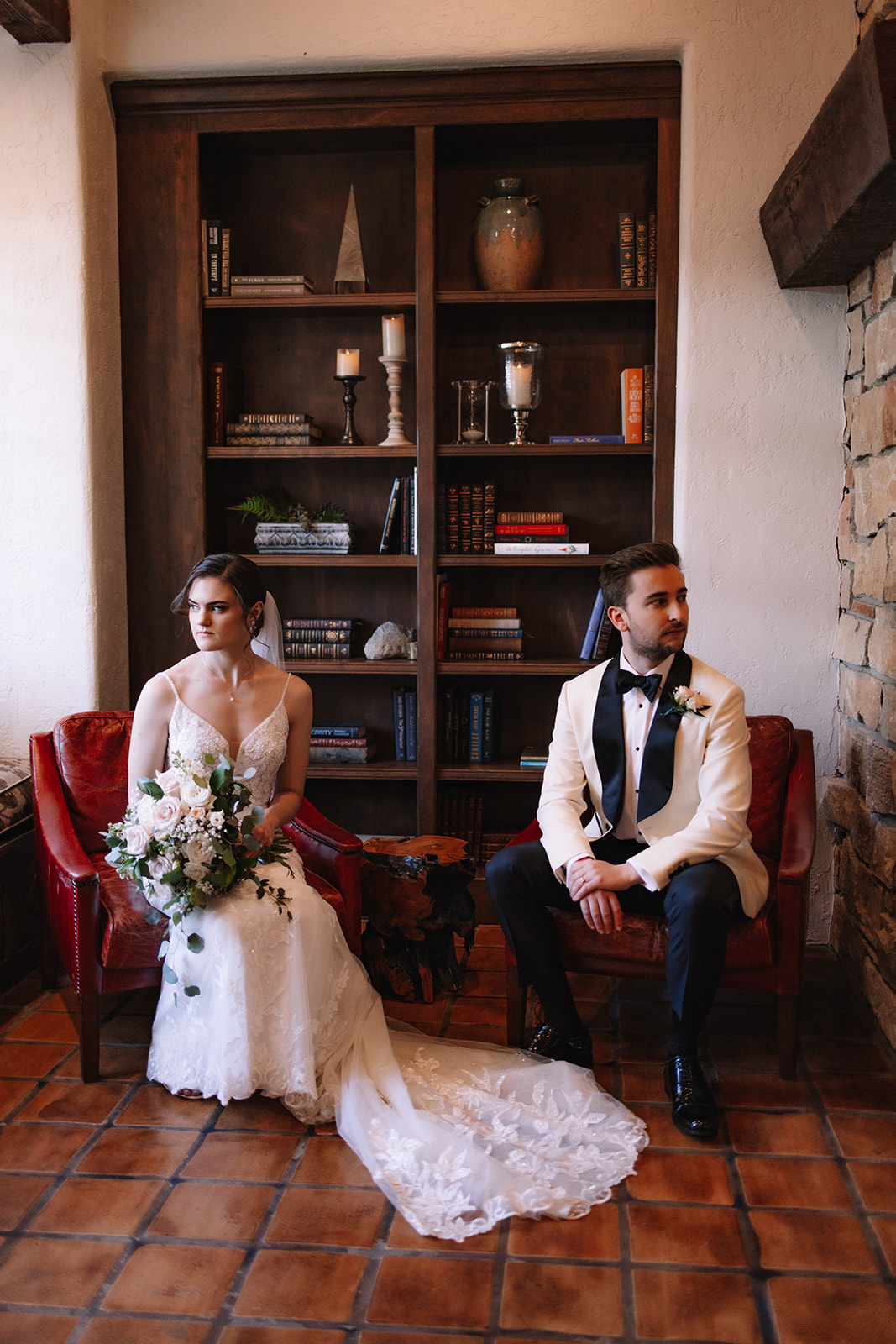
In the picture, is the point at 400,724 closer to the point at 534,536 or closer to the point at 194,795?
the point at 534,536

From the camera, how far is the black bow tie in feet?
9.23

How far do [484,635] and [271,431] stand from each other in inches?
42.5

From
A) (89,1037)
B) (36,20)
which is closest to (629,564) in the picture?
(89,1037)

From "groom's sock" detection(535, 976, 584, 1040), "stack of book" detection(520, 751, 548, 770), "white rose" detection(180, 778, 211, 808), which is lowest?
"groom's sock" detection(535, 976, 584, 1040)

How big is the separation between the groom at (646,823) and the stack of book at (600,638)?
32.3 inches

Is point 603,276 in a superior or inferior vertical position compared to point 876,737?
superior

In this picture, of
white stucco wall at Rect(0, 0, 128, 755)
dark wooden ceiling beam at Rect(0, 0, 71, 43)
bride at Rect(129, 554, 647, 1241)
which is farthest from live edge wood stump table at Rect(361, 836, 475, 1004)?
dark wooden ceiling beam at Rect(0, 0, 71, 43)

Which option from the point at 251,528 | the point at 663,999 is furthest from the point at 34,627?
Answer: the point at 663,999

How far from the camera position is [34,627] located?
375 cm

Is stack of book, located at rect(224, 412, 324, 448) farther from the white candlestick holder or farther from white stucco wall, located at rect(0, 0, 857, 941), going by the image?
white stucco wall, located at rect(0, 0, 857, 941)

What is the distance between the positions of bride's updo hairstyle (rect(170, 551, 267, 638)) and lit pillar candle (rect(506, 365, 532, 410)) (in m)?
1.31

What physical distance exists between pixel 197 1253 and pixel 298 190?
3.58 meters

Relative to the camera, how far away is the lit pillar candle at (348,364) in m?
3.88

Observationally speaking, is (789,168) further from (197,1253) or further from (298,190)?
(197,1253)
